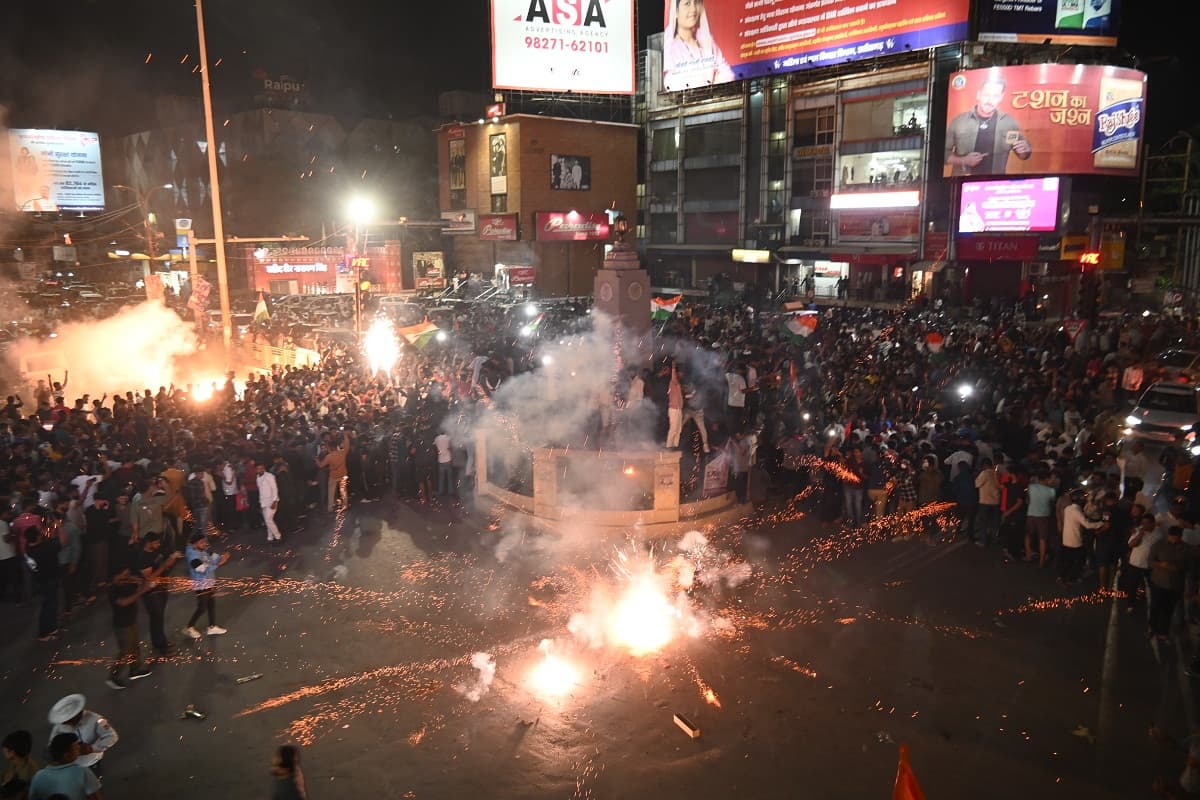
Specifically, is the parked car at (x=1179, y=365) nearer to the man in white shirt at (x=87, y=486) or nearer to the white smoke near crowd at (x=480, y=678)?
the white smoke near crowd at (x=480, y=678)

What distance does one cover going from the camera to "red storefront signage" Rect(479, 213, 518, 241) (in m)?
43.2

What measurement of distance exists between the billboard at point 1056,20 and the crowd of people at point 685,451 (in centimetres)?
1638

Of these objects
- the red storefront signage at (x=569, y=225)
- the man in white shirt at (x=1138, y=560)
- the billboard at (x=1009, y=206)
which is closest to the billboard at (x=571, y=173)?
the red storefront signage at (x=569, y=225)

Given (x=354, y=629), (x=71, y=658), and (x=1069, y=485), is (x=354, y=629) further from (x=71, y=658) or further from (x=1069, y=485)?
(x=1069, y=485)

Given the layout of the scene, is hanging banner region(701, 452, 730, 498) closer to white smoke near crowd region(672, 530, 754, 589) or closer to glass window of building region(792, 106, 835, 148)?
white smoke near crowd region(672, 530, 754, 589)

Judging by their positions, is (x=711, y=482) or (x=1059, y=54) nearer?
(x=711, y=482)

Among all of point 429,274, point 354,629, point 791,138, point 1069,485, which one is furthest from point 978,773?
point 429,274

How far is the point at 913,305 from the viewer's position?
30.8m

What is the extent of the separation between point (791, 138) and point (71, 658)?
126 ft

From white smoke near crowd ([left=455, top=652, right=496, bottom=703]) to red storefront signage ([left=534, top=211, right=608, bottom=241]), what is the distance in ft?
122

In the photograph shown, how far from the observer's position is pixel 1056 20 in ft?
99.8

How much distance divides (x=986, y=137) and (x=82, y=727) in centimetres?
3333

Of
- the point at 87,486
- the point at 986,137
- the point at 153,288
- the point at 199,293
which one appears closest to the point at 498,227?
the point at 153,288

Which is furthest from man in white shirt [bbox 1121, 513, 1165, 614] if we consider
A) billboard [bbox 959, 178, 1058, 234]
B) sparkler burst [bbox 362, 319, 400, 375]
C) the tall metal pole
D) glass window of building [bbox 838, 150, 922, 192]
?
glass window of building [bbox 838, 150, 922, 192]
